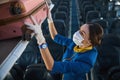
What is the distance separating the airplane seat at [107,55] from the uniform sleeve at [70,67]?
11.5ft

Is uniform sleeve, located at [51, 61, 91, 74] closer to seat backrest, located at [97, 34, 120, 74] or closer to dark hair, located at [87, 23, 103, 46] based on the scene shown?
dark hair, located at [87, 23, 103, 46]

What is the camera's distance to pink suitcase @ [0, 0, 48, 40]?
80.4 inches

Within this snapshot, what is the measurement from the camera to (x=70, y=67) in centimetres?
273

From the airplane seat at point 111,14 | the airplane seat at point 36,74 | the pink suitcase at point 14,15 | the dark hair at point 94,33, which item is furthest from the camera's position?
the airplane seat at point 111,14

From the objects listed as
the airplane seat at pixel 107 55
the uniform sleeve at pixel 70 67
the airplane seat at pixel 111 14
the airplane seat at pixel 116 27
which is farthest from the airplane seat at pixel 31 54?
the airplane seat at pixel 111 14

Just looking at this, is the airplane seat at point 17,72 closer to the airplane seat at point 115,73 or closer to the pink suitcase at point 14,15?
the airplane seat at point 115,73

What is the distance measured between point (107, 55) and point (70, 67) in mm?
3754

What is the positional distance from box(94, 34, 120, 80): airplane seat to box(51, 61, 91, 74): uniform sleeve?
11.5 ft

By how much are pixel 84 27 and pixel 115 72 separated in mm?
2895

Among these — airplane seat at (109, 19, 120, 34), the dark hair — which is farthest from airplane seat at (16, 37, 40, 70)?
the dark hair

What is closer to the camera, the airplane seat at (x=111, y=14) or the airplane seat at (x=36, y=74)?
the airplane seat at (x=36, y=74)

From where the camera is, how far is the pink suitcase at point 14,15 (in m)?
2.04

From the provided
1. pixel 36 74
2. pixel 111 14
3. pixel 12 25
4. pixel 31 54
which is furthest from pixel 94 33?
pixel 111 14

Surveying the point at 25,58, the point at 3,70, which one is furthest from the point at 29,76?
the point at 3,70
